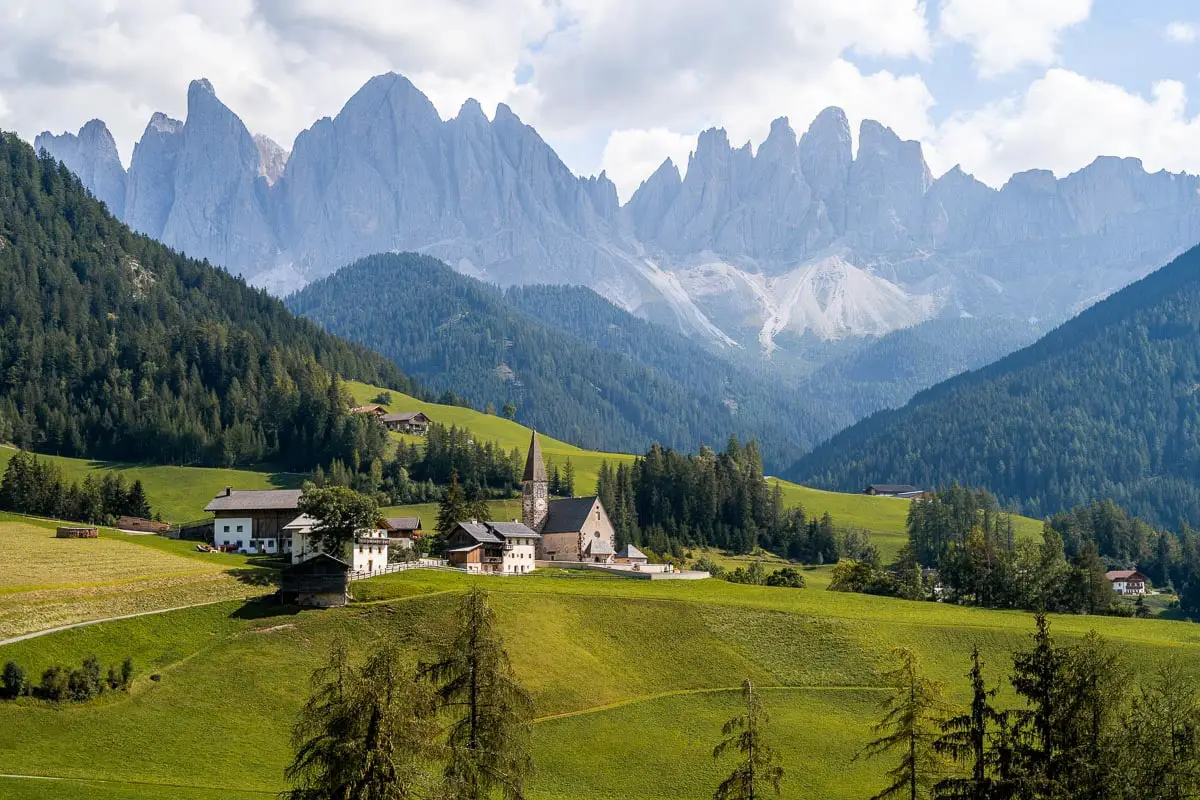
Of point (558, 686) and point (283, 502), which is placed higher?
point (283, 502)

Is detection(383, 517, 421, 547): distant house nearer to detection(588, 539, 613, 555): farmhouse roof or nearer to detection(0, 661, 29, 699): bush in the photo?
detection(588, 539, 613, 555): farmhouse roof

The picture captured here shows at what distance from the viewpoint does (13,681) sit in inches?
2579

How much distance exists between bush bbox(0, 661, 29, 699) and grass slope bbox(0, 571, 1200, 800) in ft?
2.90

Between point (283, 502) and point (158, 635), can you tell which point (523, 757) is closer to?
point (158, 635)

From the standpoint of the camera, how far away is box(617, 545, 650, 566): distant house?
141m

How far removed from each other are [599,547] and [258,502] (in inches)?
1575

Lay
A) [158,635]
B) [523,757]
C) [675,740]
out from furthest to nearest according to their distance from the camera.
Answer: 1. [158,635]
2. [675,740]
3. [523,757]

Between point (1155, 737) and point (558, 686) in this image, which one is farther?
point (558, 686)

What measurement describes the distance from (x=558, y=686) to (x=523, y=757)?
35005 mm

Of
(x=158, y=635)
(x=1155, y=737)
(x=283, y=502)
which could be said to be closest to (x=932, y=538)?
(x=283, y=502)

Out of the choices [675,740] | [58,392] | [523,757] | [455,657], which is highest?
[58,392]

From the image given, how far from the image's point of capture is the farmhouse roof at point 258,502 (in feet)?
420

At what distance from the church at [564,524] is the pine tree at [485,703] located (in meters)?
91.0

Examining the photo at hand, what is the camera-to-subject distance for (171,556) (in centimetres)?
10581
